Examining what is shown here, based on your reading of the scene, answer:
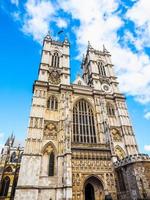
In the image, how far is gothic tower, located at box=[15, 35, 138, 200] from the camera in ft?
53.4

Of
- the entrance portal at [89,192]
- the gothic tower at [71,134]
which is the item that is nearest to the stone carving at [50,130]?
the gothic tower at [71,134]

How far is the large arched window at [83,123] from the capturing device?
21.3m

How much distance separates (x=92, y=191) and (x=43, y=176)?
6039 mm

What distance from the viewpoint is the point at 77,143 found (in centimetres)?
1888

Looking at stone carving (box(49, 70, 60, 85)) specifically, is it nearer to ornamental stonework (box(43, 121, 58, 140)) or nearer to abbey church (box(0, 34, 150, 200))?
abbey church (box(0, 34, 150, 200))

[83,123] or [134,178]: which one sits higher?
[83,123]

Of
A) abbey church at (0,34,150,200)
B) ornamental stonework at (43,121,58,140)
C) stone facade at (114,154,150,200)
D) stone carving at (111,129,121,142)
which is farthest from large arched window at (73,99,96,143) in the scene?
stone facade at (114,154,150,200)

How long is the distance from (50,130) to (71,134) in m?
2.89

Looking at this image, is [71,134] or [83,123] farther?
[83,123]

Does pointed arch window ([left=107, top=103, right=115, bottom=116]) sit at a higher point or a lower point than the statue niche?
higher

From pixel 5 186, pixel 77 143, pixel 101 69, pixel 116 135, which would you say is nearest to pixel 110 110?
pixel 116 135

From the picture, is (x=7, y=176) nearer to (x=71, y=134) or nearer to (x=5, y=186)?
(x=5, y=186)

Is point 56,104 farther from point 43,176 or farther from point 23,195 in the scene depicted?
point 23,195

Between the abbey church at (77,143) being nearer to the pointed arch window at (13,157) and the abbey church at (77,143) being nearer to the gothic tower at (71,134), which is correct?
the gothic tower at (71,134)
